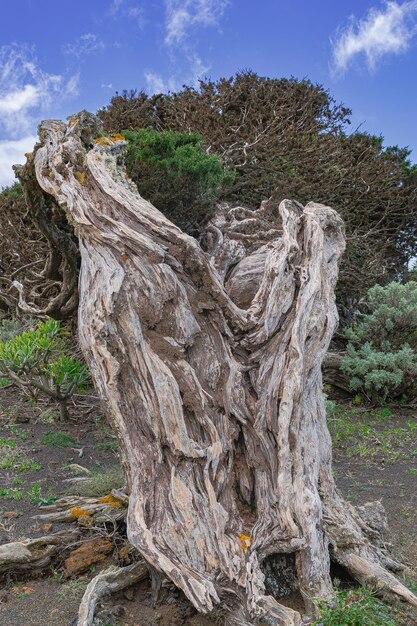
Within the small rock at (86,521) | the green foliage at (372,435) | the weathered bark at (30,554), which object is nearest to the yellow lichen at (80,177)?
the small rock at (86,521)

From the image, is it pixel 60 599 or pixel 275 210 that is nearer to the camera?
pixel 60 599

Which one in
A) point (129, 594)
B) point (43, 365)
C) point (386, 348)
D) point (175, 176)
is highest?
point (175, 176)

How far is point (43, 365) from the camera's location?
8.12m

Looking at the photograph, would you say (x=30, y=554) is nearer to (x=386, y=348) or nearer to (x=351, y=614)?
(x=351, y=614)

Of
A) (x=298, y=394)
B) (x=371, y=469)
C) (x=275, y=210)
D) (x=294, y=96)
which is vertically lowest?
(x=371, y=469)

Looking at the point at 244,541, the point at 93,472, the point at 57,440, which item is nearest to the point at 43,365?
the point at 57,440

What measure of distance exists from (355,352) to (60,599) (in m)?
7.58

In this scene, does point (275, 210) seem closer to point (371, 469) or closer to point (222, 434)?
point (371, 469)

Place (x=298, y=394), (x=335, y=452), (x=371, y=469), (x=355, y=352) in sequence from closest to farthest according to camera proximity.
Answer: (x=298, y=394) → (x=371, y=469) → (x=335, y=452) → (x=355, y=352)

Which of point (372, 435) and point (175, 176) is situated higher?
point (175, 176)

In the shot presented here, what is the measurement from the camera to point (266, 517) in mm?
4023

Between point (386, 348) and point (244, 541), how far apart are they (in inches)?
290

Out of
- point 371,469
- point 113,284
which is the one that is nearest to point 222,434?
point 113,284

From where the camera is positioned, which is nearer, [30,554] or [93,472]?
[30,554]
